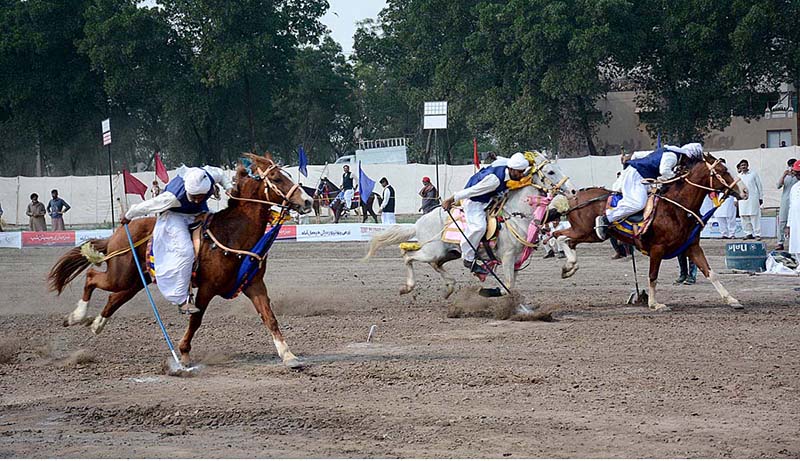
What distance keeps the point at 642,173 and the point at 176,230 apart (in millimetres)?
6858

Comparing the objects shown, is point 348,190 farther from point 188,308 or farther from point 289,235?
point 188,308

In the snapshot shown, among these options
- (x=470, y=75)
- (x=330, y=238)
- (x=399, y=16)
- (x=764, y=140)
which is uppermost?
(x=399, y=16)

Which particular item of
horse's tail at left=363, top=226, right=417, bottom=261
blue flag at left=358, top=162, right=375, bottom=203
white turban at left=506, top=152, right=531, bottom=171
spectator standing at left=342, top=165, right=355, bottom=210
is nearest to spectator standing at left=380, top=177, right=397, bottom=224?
blue flag at left=358, top=162, right=375, bottom=203

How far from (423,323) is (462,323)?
1.70ft

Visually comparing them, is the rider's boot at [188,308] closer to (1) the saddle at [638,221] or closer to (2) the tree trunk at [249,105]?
(1) the saddle at [638,221]

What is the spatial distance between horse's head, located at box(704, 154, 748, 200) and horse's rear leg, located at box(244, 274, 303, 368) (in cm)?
658

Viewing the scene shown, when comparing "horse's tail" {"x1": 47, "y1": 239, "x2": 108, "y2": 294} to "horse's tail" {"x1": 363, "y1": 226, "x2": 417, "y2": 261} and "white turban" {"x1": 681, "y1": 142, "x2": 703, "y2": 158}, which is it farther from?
"white turban" {"x1": 681, "y1": 142, "x2": 703, "y2": 158}

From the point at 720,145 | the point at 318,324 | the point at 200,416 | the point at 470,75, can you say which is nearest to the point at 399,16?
the point at 470,75

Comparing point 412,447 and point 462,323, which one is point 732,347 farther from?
point 412,447

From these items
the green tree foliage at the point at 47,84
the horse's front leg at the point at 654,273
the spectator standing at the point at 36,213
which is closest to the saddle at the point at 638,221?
the horse's front leg at the point at 654,273

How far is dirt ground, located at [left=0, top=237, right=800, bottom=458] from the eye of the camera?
A: 6.79 m

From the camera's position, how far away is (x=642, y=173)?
13.5 meters

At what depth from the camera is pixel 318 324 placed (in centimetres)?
1296

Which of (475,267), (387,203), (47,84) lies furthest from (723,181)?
(47,84)
